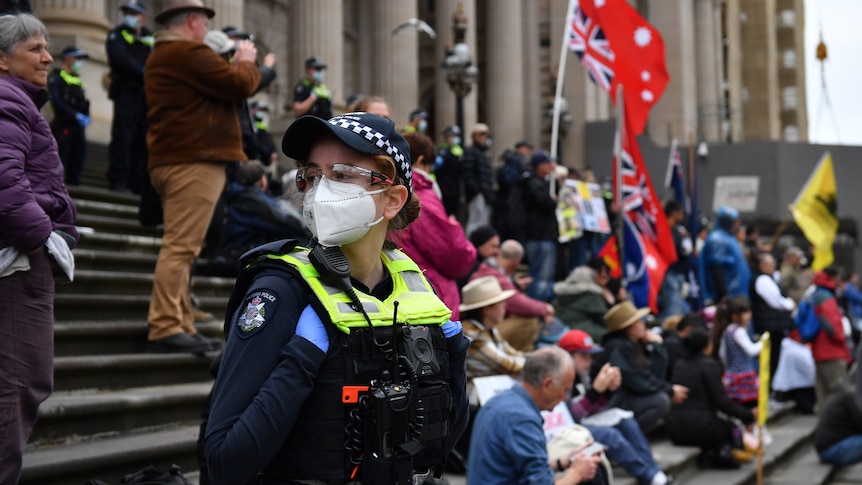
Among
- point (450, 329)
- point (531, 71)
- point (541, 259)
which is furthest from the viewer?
point (531, 71)

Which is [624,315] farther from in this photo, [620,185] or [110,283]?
[110,283]

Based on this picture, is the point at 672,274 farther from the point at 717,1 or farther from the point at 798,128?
the point at 798,128

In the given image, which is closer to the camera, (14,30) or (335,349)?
(335,349)

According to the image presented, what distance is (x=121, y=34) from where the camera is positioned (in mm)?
11414

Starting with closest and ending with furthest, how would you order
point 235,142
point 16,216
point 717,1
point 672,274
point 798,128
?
point 16,216, point 235,142, point 672,274, point 717,1, point 798,128

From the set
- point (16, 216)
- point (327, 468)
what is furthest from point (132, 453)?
point (327, 468)

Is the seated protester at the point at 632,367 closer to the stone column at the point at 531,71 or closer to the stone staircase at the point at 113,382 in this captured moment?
the stone staircase at the point at 113,382

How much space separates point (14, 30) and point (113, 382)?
2862 millimetres

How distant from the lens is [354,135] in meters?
2.79

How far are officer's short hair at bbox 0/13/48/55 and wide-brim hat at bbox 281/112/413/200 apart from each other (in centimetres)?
203

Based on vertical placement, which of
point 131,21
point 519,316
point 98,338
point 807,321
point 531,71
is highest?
point 531,71

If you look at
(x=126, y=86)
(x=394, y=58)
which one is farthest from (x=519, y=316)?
(x=394, y=58)

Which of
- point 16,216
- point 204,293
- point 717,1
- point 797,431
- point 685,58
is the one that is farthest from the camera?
point 717,1

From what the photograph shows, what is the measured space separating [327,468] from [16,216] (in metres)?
1.97
